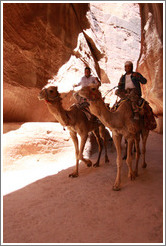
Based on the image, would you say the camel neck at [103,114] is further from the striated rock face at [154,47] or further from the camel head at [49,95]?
the striated rock face at [154,47]

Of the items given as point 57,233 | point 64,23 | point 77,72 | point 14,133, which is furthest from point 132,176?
point 64,23

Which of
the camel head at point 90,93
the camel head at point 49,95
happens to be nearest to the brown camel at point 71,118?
→ the camel head at point 49,95

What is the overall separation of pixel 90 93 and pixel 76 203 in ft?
7.25

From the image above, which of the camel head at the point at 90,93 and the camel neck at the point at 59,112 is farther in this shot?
the camel neck at the point at 59,112

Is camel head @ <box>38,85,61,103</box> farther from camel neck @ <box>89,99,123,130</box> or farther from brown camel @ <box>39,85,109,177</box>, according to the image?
camel neck @ <box>89,99,123,130</box>

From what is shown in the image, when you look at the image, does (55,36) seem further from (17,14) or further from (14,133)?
(14,133)

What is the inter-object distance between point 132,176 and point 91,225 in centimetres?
171

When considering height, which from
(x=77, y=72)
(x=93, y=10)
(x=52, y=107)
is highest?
(x=93, y=10)

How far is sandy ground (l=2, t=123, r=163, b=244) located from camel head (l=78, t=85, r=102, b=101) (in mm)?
2013

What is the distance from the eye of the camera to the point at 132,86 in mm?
4586

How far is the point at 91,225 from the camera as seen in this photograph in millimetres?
2910

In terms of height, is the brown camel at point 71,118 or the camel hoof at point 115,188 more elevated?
the brown camel at point 71,118

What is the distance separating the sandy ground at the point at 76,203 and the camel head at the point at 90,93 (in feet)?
6.60

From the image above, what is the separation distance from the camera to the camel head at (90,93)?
3.62m
